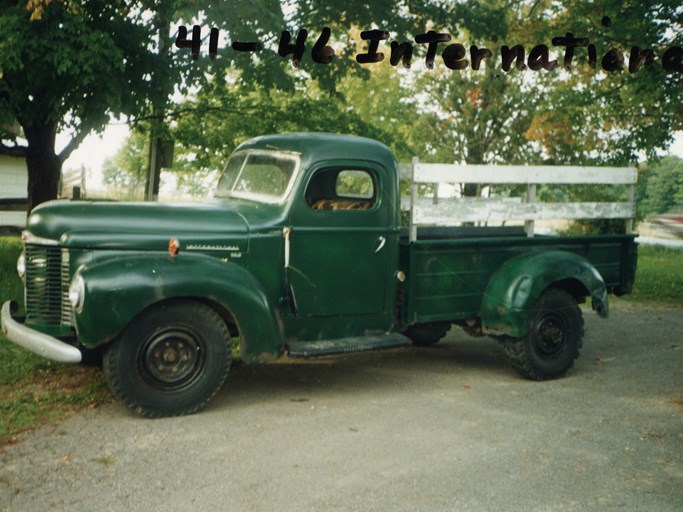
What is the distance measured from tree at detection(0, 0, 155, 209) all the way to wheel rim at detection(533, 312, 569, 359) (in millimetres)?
5499

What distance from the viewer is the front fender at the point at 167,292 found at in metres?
5.52

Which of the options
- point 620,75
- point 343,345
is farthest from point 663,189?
point 343,345

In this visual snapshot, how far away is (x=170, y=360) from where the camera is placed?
588 cm

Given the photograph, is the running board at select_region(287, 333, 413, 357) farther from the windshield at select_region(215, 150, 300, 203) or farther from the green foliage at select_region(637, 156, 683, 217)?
the green foliage at select_region(637, 156, 683, 217)

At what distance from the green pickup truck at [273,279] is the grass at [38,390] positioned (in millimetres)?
529

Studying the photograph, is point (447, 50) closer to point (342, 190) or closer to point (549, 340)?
point (342, 190)

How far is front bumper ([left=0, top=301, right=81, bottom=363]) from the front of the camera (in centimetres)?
544

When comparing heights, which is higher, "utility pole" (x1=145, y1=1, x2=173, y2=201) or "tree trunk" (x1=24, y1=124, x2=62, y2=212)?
"utility pole" (x1=145, y1=1, x2=173, y2=201)

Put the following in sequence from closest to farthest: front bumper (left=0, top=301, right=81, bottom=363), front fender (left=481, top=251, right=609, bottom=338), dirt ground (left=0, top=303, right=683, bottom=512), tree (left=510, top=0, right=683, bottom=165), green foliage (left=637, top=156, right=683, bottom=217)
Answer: dirt ground (left=0, top=303, right=683, bottom=512) → front bumper (left=0, top=301, right=81, bottom=363) → front fender (left=481, top=251, right=609, bottom=338) → tree (left=510, top=0, right=683, bottom=165) → green foliage (left=637, top=156, right=683, bottom=217)

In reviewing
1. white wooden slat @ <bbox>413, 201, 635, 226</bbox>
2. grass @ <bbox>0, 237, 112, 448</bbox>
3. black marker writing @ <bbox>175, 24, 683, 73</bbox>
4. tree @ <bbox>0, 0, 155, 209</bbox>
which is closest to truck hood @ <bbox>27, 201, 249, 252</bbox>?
grass @ <bbox>0, 237, 112, 448</bbox>

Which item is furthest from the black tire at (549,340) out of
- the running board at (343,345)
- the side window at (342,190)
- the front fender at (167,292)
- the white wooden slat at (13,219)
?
the white wooden slat at (13,219)

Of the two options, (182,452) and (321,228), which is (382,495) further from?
(321,228)

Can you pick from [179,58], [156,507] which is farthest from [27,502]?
[179,58]

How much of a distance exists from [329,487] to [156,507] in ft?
3.08
